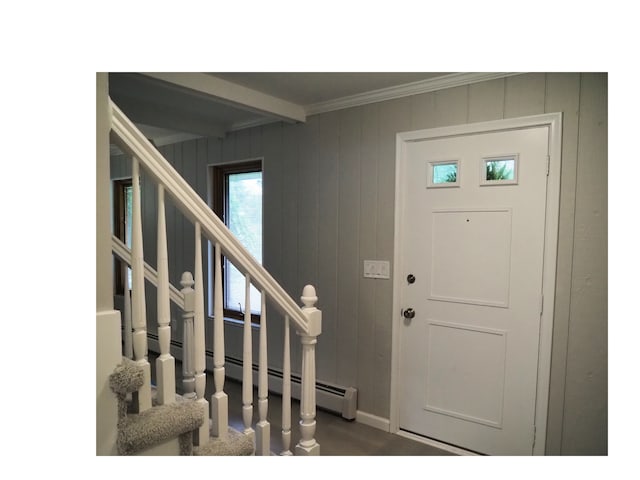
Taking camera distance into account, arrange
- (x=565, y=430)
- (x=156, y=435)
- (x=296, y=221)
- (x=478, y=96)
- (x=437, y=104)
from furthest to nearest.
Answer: (x=296, y=221) < (x=437, y=104) < (x=478, y=96) < (x=565, y=430) < (x=156, y=435)

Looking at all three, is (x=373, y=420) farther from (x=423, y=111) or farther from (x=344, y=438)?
(x=423, y=111)

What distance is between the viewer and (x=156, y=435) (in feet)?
3.67

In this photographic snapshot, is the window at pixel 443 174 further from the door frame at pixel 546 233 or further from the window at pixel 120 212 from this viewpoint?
the window at pixel 120 212

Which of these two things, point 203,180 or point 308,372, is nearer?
point 308,372

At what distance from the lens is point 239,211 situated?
3.35 metres

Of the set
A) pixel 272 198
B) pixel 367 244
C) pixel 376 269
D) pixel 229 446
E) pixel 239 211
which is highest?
pixel 272 198

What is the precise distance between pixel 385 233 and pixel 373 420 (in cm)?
122

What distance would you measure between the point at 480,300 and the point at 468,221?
441 millimetres

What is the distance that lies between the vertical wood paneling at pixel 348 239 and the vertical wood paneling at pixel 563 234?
112cm

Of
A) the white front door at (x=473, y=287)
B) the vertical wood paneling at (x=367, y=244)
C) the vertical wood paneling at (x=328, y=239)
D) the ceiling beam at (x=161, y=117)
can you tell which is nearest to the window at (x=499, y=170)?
the white front door at (x=473, y=287)

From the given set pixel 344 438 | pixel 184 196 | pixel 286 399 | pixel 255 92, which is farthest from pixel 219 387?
pixel 255 92
